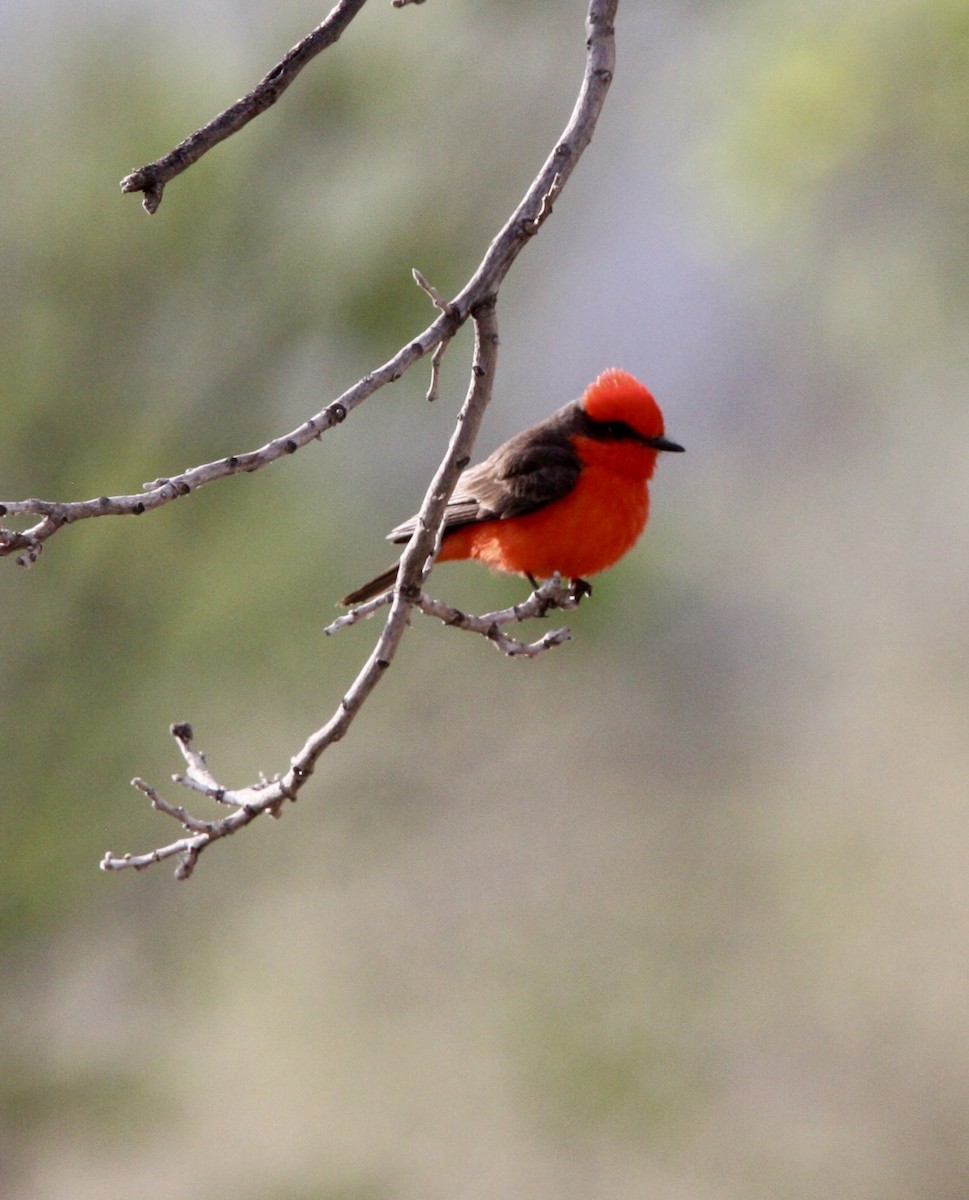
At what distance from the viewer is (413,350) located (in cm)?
286

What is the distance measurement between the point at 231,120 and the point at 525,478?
2754 mm

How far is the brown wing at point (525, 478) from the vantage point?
5238 millimetres

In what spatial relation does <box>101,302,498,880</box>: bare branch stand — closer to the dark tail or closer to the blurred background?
the dark tail

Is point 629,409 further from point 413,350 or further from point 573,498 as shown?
point 413,350

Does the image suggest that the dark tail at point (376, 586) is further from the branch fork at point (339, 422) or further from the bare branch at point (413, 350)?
the bare branch at point (413, 350)

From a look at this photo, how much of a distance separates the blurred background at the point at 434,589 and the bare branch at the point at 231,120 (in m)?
6.02

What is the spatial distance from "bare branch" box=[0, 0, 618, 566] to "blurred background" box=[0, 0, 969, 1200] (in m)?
5.60

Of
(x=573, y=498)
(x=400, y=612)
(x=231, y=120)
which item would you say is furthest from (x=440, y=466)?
(x=573, y=498)

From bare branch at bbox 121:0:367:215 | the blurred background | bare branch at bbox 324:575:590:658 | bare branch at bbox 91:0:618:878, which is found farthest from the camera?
the blurred background

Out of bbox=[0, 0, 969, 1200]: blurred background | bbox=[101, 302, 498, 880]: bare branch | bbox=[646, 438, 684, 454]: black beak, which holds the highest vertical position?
bbox=[0, 0, 969, 1200]: blurred background

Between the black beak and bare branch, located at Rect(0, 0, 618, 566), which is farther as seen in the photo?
the black beak

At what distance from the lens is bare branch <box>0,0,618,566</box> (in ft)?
8.18

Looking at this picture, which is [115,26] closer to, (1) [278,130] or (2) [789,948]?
(1) [278,130]

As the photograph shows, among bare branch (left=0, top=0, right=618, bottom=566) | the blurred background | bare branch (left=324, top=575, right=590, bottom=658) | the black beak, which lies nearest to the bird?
the black beak
